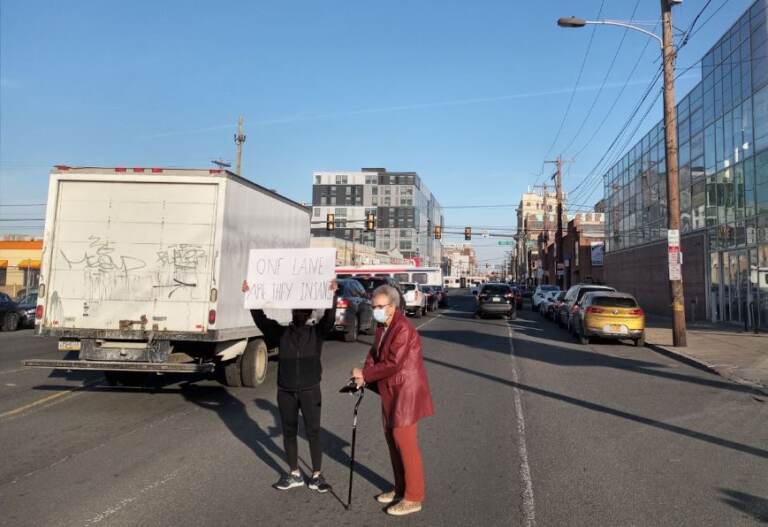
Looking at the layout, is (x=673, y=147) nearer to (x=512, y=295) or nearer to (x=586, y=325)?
(x=586, y=325)

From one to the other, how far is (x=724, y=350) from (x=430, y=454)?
1226cm

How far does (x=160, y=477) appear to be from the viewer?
18.1 feet

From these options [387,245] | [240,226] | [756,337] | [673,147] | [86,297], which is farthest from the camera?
[387,245]

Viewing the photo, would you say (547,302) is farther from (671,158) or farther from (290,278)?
(290,278)

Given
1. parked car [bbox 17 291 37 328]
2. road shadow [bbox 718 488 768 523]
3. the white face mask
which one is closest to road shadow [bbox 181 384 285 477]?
the white face mask

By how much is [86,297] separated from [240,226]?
7.74 ft

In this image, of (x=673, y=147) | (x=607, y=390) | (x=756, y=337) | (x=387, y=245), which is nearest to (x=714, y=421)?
(x=607, y=390)

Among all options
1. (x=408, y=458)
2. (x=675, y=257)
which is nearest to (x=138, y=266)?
(x=408, y=458)

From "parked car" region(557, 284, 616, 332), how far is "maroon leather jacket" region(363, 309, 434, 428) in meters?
16.1

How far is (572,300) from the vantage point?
21875 millimetres

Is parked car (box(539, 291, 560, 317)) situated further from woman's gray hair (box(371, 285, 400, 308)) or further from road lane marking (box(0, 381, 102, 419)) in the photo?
woman's gray hair (box(371, 285, 400, 308))

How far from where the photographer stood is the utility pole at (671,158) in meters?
16.8

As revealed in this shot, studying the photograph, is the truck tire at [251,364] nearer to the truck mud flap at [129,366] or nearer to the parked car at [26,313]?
the truck mud flap at [129,366]

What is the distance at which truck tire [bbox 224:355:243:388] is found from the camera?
32.5 ft
